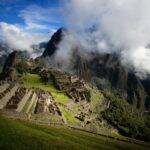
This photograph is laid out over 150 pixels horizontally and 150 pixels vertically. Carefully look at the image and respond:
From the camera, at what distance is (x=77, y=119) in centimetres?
14350

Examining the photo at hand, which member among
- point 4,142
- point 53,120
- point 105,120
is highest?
point 105,120

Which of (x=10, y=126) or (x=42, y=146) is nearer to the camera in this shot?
(x=42, y=146)

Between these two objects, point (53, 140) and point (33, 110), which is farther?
point (33, 110)

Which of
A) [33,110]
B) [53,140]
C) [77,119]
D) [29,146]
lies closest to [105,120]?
[77,119]

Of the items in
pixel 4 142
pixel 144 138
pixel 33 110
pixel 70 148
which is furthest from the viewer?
pixel 144 138

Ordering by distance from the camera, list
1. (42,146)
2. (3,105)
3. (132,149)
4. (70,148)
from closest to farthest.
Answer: (42,146) → (70,148) → (132,149) → (3,105)

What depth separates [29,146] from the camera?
6134cm

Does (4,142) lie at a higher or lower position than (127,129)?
lower

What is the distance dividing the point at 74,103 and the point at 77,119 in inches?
1421

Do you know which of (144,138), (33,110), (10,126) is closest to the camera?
(10,126)

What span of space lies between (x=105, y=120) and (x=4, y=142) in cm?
12131

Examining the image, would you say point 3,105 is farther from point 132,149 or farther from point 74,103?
point 74,103

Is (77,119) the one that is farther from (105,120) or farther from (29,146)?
(29,146)

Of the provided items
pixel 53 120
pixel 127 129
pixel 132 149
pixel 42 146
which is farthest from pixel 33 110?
pixel 127 129
